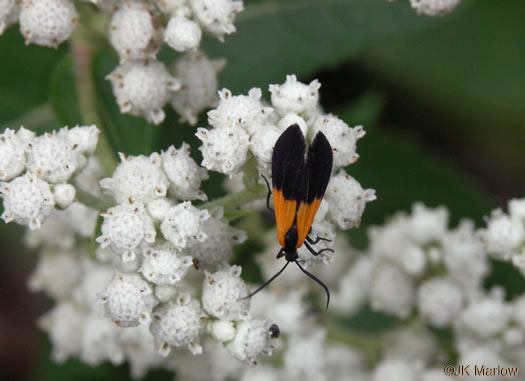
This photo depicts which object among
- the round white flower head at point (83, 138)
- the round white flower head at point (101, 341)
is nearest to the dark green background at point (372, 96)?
the round white flower head at point (83, 138)

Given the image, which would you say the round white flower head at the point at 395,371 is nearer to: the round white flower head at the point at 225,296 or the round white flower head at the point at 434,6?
the round white flower head at the point at 225,296

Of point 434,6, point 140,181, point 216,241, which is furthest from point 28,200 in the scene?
point 434,6

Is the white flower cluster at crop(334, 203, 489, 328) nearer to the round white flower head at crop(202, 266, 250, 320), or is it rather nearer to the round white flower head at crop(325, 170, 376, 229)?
the round white flower head at crop(325, 170, 376, 229)

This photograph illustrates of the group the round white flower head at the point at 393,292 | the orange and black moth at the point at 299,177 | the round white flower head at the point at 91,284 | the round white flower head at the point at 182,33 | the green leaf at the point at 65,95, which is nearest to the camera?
the orange and black moth at the point at 299,177

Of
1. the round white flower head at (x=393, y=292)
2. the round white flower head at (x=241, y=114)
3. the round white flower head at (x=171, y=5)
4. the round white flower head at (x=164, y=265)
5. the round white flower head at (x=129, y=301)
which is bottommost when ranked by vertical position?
the round white flower head at (x=393, y=292)

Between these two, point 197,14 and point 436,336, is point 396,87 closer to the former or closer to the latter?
point 436,336

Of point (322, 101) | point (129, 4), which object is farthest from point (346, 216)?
point (322, 101)
